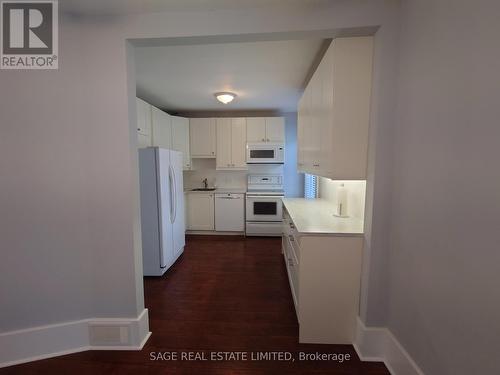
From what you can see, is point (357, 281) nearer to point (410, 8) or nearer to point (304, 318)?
point (304, 318)

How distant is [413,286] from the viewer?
136cm

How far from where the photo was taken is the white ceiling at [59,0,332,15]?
1.47 metres

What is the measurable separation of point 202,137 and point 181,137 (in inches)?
16.0

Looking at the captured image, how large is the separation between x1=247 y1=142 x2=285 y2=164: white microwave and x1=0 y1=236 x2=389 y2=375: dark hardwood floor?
6.34ft

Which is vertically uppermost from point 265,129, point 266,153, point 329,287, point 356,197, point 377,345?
point 265,129

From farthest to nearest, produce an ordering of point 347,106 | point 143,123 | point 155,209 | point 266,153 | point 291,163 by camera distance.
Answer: point 291,163, point 266,153, point 143,123, point 155,209, point 347,106

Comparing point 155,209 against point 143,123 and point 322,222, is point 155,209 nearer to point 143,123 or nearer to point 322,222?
point 143,123

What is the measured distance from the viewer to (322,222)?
201 cm

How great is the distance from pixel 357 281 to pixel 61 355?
2257mm

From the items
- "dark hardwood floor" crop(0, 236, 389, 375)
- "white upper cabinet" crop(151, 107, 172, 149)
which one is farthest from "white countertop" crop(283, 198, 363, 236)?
"white upper cabinet" crop(151, 107, 172, 149)

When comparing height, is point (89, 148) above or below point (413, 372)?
above

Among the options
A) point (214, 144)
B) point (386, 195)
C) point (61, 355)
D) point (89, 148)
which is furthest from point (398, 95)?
point (214, 144)

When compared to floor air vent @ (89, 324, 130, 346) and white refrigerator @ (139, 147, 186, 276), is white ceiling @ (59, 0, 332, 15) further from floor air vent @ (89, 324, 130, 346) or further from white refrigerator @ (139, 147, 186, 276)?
floor air vent @ (89, 324, 130, 346)
